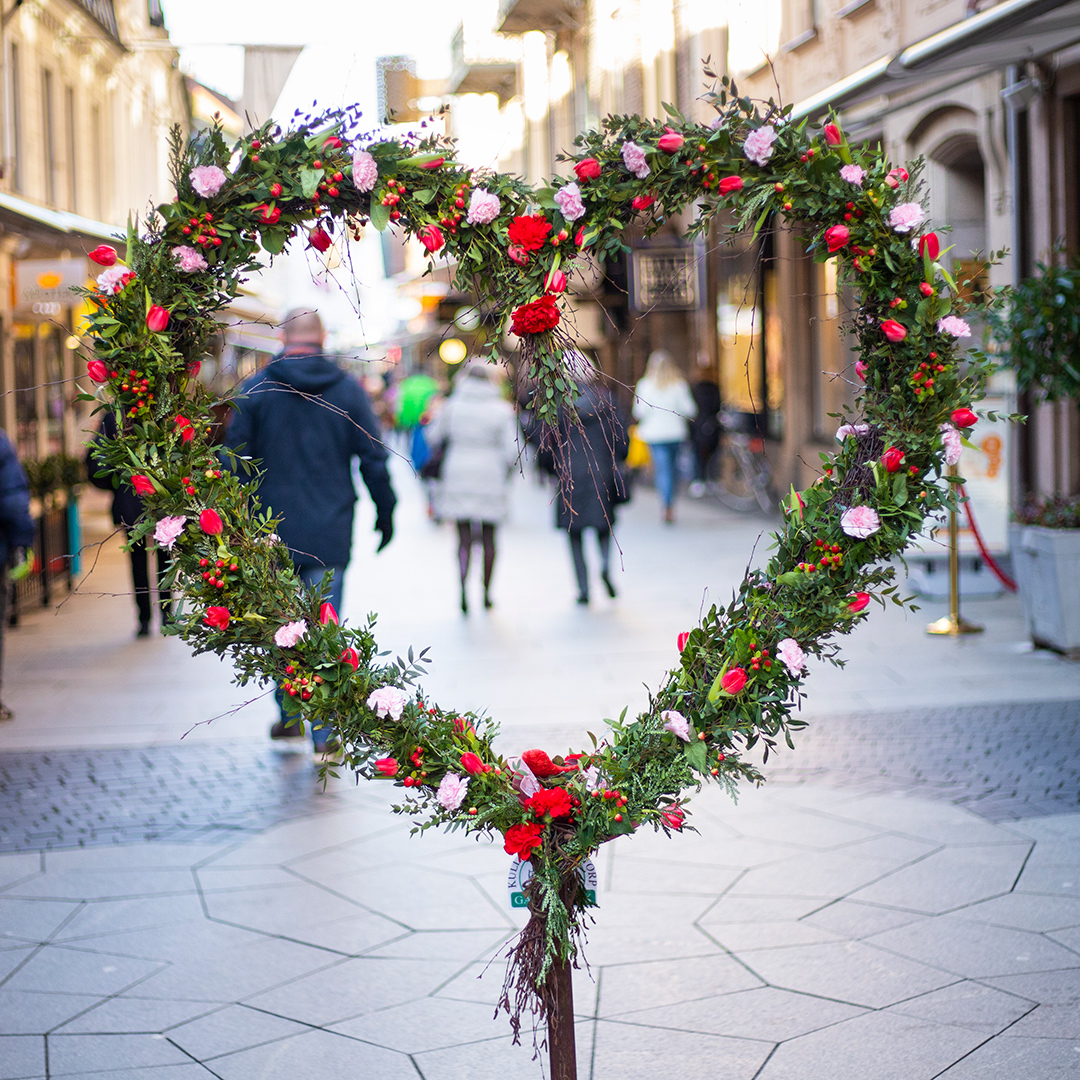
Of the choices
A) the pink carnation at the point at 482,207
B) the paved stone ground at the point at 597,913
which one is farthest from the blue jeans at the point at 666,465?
the pink carnation at the point at 482,207

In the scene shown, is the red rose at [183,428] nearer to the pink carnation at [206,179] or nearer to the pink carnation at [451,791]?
the pink carnation at [206,179]

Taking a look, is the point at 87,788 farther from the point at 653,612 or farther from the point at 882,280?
the point at 653,612

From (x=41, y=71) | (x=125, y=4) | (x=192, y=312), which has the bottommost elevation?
(x=192, y=312)

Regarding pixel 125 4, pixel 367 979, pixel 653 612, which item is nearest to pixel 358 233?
pixel 367 979

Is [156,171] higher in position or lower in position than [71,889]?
higher

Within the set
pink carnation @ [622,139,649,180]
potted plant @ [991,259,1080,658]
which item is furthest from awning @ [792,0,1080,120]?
pink carnation @ [622,139,649,180]

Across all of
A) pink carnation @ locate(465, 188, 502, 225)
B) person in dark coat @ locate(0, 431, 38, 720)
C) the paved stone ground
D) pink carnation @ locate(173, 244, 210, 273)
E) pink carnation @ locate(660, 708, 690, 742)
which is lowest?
the paved stone ground

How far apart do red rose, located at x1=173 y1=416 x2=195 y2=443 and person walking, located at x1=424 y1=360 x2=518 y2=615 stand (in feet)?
23.3

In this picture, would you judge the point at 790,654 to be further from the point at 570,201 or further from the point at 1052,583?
the point at 1052,583

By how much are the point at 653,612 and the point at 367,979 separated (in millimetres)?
6380

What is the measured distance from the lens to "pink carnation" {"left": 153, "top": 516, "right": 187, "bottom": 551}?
9.91 feet

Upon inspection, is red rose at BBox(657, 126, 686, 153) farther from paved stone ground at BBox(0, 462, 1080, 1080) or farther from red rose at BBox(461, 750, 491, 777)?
paved stone ground at BBox(0, 462, 1080, 1080)

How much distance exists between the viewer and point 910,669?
26.6ft

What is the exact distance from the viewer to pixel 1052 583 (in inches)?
317
